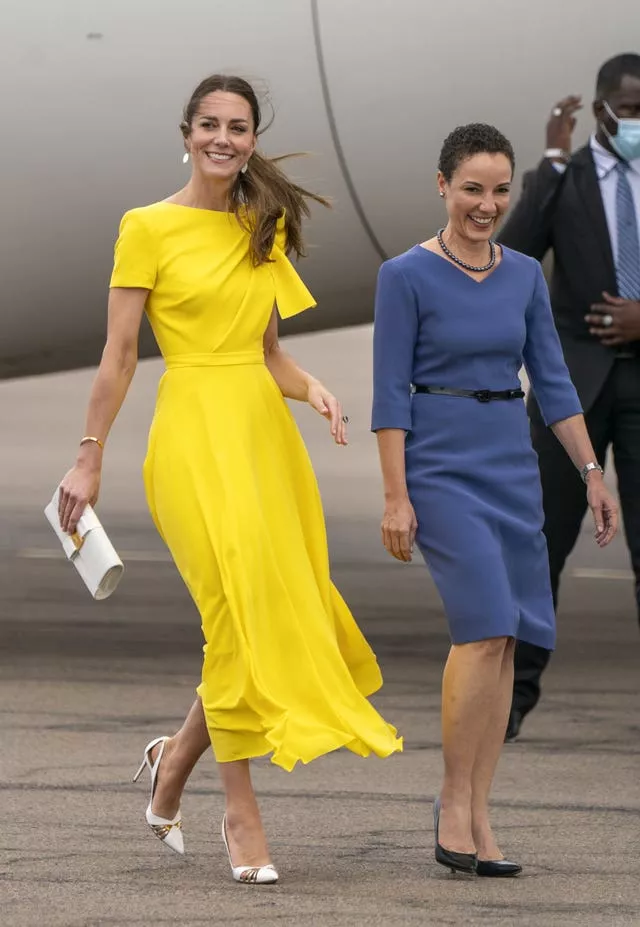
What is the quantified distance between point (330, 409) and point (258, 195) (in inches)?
19.9

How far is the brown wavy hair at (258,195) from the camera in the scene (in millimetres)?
4223

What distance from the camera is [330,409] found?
4.11 metres

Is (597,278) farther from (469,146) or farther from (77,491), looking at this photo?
(77,491)

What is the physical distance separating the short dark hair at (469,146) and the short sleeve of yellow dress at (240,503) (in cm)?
39

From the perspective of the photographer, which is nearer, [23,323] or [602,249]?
[602,249]

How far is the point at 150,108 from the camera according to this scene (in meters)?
5.90

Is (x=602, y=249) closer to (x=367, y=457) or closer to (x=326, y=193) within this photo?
(x=326, y=193)

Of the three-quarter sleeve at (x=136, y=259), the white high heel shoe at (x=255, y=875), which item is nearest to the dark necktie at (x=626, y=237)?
the three-quarter sleeve at (x=136, y=259)

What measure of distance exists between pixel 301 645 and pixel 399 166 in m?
2.28

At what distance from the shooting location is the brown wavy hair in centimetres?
422

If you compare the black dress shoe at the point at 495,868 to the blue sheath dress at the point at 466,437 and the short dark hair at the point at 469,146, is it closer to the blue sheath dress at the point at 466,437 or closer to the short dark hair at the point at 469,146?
the blue sheath dress at the point at 466,437

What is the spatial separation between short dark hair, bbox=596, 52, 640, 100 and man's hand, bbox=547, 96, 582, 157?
0.21 meters

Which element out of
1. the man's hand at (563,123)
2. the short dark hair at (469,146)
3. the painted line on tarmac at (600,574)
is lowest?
the painted line on tarmac at (600,574)

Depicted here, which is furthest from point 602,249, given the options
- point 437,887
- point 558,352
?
point 437,887
